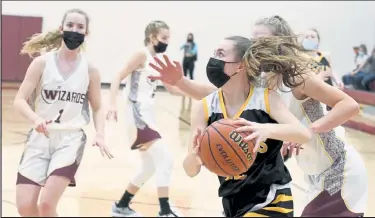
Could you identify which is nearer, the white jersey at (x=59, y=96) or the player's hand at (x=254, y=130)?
the player's hand at (x=254, y=130)

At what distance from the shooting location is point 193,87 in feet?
9.82

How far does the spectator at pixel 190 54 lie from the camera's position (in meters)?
16.3

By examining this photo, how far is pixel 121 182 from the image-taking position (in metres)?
5.87

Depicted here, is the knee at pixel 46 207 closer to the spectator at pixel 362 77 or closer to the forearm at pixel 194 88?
the forearm at pixel 194 88

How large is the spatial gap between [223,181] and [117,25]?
14.3m

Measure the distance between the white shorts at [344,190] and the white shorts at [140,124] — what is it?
2256mm

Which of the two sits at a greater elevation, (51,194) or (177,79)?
(177,79)

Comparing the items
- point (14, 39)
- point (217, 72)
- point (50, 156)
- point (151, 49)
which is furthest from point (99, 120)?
point (14, 39)

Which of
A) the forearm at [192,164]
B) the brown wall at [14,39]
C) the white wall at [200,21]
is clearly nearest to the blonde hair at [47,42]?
the forearm at [192,164]

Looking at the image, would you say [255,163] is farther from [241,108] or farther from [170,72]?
[170,72]

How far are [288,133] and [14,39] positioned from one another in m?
14.6

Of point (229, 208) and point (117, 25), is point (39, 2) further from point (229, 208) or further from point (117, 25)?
point (229, 208)

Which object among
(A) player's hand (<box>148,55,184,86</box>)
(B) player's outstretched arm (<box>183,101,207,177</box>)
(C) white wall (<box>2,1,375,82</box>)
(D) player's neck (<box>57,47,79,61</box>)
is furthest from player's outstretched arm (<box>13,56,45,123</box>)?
(C) white wall (<box>2,1,375,82</box>)

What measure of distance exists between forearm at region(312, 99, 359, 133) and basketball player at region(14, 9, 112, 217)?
1.37m
